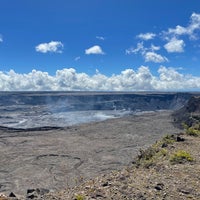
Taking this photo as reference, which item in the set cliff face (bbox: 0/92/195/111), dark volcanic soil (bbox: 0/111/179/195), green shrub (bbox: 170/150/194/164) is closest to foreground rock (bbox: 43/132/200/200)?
green shrub (bbox: 170/150/194/164)

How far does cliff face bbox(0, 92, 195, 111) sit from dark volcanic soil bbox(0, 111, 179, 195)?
81.5 meters

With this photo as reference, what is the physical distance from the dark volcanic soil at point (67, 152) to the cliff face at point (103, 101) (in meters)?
81.5

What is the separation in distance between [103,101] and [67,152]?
122334 mm

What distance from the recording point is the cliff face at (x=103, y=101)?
153 m

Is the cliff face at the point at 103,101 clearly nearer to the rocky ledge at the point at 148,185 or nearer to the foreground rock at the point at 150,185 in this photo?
the rocky ledge at the point at 148,185

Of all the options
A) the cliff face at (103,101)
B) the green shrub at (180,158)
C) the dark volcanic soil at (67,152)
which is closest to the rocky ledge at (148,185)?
the green shrub at (180,158)

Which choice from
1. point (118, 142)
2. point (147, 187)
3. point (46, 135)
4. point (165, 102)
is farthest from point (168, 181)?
point (165, 102)

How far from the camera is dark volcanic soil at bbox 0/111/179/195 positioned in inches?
1250

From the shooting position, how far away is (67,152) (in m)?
44.2

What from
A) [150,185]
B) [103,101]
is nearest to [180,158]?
[150,185]

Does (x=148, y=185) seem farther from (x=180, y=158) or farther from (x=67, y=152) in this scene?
(x=67, y=152)

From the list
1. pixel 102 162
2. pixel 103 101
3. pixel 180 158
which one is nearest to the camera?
pixel 180 158

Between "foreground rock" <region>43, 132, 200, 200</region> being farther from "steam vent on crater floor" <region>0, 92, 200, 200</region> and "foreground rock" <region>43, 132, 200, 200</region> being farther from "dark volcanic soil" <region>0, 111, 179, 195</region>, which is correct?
"dark volcanic soil" <region>0, 111, 179, 195</region>

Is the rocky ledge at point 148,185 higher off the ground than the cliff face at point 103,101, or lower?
higher
